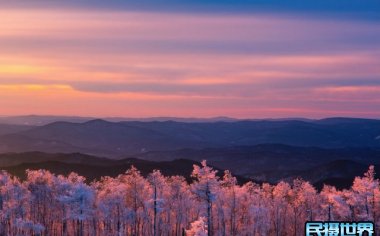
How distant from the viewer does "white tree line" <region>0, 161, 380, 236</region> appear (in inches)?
5487

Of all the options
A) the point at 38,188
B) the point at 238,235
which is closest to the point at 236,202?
the point at 238,235

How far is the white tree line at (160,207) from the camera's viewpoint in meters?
139

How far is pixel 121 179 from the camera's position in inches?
6924

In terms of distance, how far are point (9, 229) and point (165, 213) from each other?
4474 centimetres

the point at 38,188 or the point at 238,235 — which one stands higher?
the point at 38,188

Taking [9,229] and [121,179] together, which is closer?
[9,229]

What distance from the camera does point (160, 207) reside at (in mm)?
155250

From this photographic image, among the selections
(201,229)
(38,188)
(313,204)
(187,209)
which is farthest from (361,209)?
(38,188)

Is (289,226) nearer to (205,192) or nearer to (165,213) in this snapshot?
(165,213)

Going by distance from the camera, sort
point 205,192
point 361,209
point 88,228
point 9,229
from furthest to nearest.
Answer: point 88,228 < point 9,229 < point 361,209 < point 205,192

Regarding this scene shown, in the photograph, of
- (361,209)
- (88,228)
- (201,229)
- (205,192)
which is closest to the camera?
(201,229)

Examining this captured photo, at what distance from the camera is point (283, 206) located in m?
175

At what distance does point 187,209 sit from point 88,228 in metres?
29.7

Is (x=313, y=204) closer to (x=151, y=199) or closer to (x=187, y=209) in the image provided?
(x=187, y=209)
